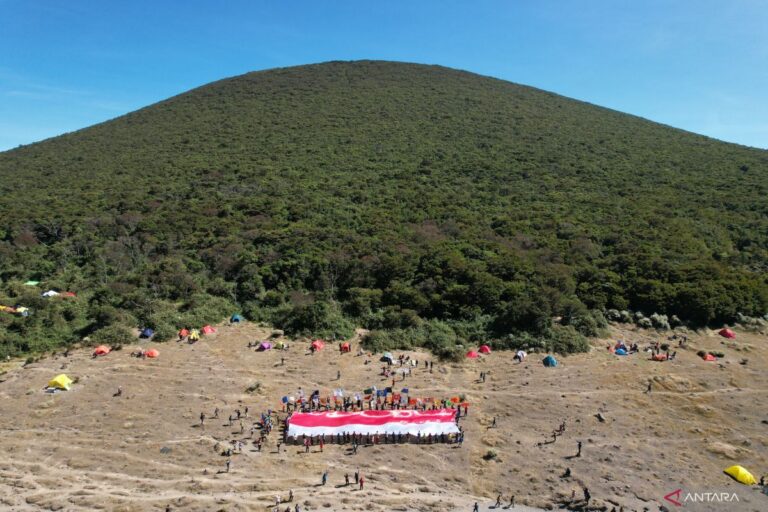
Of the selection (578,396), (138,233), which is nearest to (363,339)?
(578,396)

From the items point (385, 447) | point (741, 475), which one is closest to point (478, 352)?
point (385, 447)

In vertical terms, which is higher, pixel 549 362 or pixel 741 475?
pixel 549 362

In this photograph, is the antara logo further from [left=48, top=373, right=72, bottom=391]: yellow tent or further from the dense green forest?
[left=48, top=373, right=72, bottom=391]: yellow tent

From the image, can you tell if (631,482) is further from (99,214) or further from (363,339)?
(99,214)

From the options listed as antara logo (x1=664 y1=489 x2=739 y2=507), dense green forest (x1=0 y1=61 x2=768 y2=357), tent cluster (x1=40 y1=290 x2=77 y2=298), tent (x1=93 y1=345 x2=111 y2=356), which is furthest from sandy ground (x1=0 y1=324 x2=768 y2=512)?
tent cluster (x1=40 y1=290 x2=77 y2=298)

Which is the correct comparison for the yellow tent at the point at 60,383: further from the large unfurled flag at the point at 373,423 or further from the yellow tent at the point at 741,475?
the yellow tent at the point at 741,475

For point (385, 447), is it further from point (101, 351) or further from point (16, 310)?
point (16, 310)

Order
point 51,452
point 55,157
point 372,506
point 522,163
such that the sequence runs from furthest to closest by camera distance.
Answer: point 55,157 < point 522,163 < point 51,452 < point 372,506
